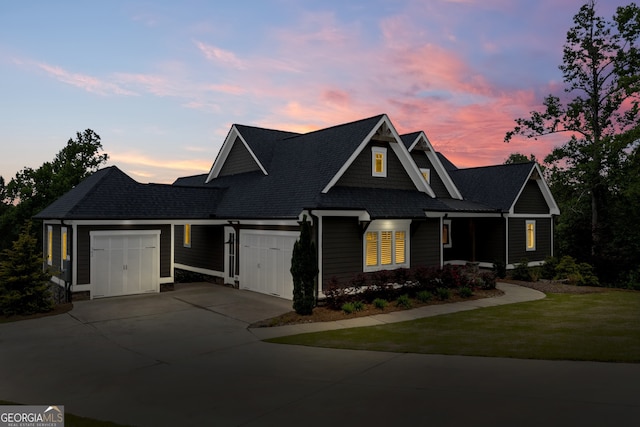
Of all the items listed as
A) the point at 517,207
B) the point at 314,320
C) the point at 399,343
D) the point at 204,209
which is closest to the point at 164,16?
the point at 204,209

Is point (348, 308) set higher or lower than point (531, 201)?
lower

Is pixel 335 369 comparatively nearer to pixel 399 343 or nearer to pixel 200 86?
pixel 399 343

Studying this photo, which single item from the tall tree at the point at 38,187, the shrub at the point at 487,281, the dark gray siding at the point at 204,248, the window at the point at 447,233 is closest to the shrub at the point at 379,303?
the shrub at the point at 487,281

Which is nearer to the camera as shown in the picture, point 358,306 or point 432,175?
point 358,306

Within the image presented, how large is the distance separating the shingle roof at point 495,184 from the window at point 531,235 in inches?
107

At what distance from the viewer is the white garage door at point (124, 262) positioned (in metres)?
18.9

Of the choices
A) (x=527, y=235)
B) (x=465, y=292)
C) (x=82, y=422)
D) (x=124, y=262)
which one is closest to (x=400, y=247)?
(x=465, y=292)

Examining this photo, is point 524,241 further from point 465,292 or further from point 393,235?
point 393,235

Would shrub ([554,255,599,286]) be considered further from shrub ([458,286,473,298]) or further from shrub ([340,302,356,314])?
shrub ([340,302,356,314])

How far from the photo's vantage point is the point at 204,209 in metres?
23.0

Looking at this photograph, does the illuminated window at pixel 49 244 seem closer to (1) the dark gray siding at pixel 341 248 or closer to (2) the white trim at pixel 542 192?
(1) the dark gray siding at pixel 341 248

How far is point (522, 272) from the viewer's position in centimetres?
2631

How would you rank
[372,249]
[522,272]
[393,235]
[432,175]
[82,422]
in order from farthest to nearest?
[432,175], [522,272], [393,235], [372,249], [82,422]

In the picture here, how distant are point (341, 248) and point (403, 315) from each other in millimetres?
3800
